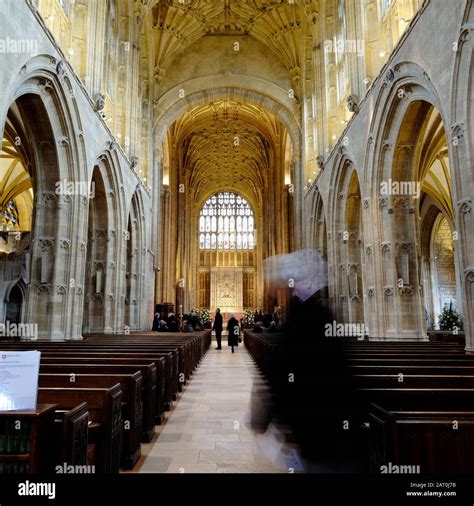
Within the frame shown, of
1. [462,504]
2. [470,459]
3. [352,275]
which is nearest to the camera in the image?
[462,504]

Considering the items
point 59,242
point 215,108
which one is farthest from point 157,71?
point 59,242

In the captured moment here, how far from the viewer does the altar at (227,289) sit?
42.8m

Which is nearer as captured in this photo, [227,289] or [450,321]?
[450,321]

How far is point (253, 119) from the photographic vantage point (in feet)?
102

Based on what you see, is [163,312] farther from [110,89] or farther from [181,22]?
[181,22]

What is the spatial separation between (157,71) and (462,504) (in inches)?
889

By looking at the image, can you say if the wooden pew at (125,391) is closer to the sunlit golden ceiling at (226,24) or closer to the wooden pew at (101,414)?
the wooden pew at (101,414)

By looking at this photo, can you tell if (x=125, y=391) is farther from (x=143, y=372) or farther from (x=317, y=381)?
(x=317, y=381)

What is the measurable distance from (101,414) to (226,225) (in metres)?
43.2

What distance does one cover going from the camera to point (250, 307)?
144 ft

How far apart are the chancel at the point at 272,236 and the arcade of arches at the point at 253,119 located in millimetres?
66

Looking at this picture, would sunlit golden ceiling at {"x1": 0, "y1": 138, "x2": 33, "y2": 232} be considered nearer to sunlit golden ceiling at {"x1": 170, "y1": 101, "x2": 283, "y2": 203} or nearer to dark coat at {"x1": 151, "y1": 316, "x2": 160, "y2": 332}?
dark coat at {"x1": 151, "y1": 316, "x2": 160, "y2": 332}

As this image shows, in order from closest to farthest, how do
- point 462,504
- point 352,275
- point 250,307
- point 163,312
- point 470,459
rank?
point 462,504, point 470,459, point 352,275, point 163,312, point 250,307

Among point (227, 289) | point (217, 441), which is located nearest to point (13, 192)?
point (217, 441)
